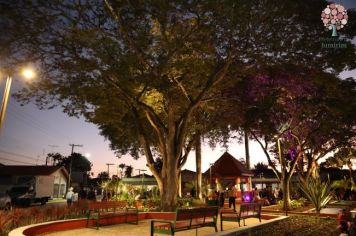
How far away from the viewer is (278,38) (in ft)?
51.7

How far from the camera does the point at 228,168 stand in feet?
94.2

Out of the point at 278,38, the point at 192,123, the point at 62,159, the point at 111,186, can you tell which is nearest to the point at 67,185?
the point at 111,186

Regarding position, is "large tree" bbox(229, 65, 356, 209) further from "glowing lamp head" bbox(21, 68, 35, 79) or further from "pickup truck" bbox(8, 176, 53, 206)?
"pickup truck" bbox(8, 176, 53, 206)

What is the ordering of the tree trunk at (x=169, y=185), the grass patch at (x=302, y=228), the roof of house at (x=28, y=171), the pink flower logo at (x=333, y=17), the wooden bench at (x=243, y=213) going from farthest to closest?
the roof of house at (x=28, y=171), the tree trunk at (x=169, y=185), the pink flower logo at (x=333, y=17), the wooden bench at (x=243, y=213), the grass patch at (x=302, y=228)

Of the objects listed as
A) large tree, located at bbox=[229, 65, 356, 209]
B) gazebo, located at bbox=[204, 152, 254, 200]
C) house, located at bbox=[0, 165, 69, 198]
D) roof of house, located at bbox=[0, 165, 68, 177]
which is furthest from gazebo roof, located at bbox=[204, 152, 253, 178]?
roof of house, located at bbox=[0, 165, 68, 177]

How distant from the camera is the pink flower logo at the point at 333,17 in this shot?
16.1 m

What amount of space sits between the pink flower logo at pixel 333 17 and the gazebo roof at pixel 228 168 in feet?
49.9

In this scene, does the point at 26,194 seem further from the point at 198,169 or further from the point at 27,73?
the point at 27,73

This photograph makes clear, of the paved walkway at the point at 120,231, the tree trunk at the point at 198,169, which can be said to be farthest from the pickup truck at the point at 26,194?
the paved walkway at the point at 120,231

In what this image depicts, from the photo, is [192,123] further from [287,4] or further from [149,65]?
[287,4]

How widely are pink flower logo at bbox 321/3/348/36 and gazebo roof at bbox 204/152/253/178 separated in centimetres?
1520

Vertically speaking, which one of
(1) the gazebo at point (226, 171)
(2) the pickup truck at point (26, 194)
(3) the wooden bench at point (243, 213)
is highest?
(1) the gazebo at point (226, 171)

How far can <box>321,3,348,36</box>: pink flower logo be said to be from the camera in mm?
16141

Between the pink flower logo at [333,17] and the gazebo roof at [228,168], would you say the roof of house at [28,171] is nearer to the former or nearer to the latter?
the gazebo roof at [228,168]
